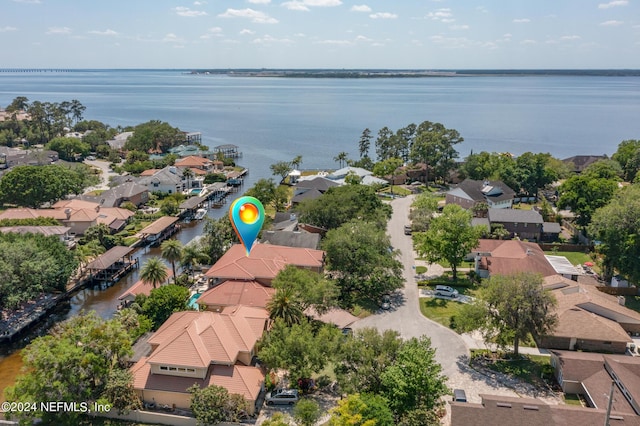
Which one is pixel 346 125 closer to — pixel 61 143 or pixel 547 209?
pixel 61 143

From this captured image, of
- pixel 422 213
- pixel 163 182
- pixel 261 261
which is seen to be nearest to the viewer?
pixel 261 261

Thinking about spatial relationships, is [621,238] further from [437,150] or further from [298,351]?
[437,150]

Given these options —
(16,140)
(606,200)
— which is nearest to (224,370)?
(606,200)

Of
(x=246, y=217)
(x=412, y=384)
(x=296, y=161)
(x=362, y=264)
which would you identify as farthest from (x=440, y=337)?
(x=296, y=161)

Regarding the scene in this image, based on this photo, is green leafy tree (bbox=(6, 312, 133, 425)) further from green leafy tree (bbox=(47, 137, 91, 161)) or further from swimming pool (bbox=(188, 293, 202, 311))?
green leafy tree (bbox=(47, 137, 91, 161))

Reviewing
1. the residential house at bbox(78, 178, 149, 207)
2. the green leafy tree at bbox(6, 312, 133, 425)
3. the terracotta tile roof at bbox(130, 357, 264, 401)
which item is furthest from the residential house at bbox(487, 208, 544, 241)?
the residential house at bbox(78, 178, 149, 207)
